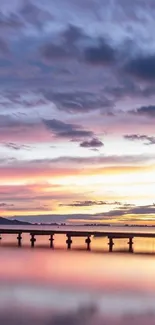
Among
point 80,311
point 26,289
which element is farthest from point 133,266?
point 80,311

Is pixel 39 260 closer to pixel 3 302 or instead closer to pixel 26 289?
pixel 26 289

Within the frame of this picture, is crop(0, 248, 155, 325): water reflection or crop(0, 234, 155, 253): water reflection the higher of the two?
crop(0, 234, 155, 253): water reflection

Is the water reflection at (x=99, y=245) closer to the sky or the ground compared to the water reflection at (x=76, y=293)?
closer to the sky

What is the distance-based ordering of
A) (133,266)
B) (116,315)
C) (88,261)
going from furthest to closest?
1. (88,261)
2. (133,266)
3. (116,315)

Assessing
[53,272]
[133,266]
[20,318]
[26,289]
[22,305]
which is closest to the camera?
[20,318]

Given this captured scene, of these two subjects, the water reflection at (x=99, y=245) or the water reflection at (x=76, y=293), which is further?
the water reflection at (x=99, y=245)

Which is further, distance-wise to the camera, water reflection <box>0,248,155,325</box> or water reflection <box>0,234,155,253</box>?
water reflection <box>0,234,155,253</box>

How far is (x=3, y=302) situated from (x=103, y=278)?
1651 cm

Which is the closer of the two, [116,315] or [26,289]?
[116,315]

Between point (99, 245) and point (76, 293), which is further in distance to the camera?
point (99, 245)

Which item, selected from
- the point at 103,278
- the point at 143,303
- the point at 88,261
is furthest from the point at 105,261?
the point at 143,303

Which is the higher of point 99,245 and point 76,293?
point 99,245

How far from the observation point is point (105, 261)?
62.7 metres

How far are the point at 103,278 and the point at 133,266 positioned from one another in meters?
10.8
